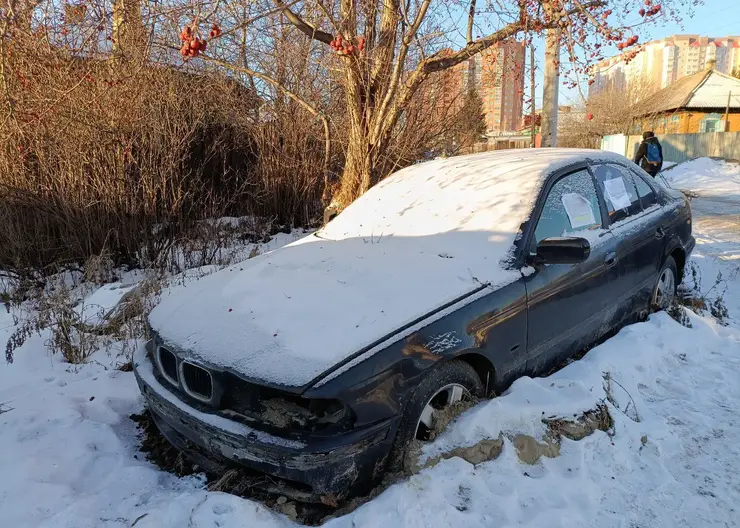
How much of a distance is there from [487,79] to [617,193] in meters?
4.61

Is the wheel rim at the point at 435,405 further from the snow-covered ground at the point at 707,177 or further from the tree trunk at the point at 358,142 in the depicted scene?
the snow-covered ground at the point at 707,177

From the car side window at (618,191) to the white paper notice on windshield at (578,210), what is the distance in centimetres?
28

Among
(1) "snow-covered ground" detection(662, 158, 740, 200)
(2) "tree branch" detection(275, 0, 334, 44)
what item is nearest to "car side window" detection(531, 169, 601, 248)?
(2) "tree branch" detection(275, 0, 334, 44)

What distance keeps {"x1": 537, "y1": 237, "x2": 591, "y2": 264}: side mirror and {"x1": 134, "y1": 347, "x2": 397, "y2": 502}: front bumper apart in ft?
4.34

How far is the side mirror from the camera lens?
9.34 feet

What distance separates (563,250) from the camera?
2.86m

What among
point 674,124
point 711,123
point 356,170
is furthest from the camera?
point 674,124

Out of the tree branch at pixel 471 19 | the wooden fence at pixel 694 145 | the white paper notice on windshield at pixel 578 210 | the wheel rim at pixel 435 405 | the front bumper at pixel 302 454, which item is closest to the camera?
the front bumper at pixel 302 454

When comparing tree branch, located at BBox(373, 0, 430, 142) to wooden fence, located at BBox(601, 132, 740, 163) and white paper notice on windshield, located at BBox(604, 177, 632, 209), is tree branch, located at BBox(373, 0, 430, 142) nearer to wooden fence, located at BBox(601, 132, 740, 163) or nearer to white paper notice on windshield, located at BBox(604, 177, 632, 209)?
white paper notice on windshield, located at BBox(604, 177, 632, 209)

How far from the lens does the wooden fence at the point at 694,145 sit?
26.8m

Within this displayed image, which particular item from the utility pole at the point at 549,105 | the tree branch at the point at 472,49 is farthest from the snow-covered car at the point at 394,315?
the utility pole at the point at 549,105

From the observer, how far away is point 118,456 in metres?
2.71

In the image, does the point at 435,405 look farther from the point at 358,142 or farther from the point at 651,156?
the point at 651,156

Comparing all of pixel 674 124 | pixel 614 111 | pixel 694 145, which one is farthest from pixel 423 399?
pixel 614 111
